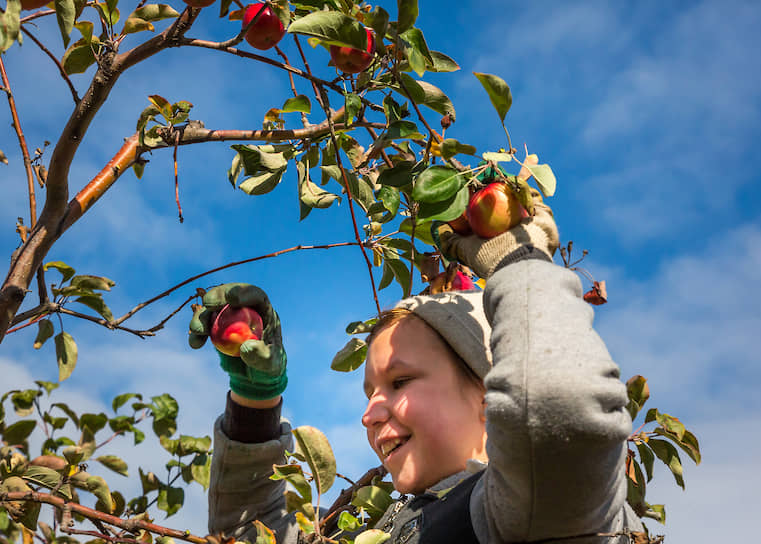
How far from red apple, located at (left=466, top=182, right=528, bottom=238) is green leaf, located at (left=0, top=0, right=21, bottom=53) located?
0.88 metres

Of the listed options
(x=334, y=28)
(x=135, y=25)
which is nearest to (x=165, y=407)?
(x=135, y=25)

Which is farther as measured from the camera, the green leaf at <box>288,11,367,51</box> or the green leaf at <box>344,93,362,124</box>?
the green leaf at <box>344,93,362,124</box>

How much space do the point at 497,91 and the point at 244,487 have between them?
1482 millimetres

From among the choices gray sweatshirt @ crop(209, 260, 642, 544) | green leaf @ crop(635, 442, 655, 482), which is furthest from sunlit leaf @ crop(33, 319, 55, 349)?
green leaf @ crop(635, 442, 655, 482)

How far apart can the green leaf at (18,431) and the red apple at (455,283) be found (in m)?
1.40

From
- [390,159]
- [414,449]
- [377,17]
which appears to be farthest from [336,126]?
[414,449]

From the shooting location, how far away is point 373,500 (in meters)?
1.61

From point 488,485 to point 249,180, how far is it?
1.04 m

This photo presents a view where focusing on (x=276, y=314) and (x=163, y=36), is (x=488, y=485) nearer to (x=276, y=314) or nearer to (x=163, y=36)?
(x=276, y=314)

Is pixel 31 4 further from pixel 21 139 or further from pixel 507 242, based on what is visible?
pixel 507 242

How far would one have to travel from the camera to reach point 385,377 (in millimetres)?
1555

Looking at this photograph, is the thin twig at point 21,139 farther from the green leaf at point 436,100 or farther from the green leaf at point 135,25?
the green leaf at point 436,100

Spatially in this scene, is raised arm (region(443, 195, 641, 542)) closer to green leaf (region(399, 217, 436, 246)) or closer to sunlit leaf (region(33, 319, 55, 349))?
green leaf (region(399, 217, 436, 246))

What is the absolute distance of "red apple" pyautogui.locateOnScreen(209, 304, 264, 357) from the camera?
1880 mm
